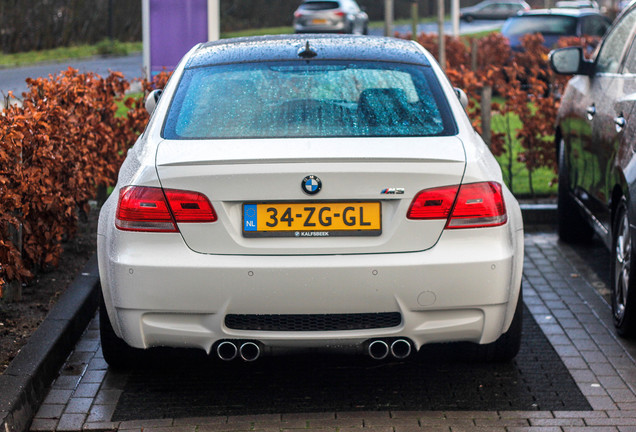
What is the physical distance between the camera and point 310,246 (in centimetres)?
452

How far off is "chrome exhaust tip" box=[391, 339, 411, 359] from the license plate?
483mm

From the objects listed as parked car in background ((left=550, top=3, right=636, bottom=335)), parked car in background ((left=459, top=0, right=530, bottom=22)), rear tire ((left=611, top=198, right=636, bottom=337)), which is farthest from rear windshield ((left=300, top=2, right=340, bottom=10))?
rear tire ((left=611, top=198, right=636, bottom=337))

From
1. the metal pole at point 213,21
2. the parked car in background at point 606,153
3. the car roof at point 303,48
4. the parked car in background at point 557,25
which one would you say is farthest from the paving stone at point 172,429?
the parked car in background at point 557,25

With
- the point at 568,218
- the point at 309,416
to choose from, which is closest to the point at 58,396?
the point at 309,416

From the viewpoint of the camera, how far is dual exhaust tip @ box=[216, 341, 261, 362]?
4645 millimetres

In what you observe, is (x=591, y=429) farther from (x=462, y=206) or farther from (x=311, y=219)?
(x=311, y=219)

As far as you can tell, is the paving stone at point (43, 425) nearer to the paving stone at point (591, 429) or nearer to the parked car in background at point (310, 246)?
the parked car in background at point (310, 246)

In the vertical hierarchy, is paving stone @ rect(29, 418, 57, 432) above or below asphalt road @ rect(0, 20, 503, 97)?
above

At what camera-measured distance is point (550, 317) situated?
21.2 feet

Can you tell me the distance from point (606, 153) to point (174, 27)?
18.7ft

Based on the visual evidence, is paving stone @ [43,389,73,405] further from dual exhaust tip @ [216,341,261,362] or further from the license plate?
the license plate

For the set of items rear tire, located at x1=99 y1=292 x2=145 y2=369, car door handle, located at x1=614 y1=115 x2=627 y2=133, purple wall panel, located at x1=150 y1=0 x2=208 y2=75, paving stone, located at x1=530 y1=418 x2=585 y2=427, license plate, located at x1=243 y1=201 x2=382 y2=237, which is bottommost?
paving stone, located at x1=530 y1=418 x2=585 y2=427

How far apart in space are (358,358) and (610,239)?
71.1 inches

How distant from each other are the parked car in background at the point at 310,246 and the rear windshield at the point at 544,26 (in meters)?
18.6
